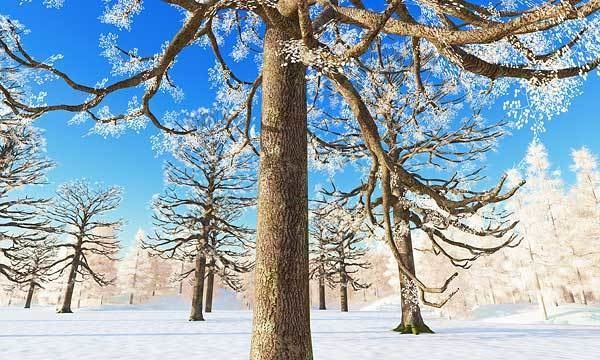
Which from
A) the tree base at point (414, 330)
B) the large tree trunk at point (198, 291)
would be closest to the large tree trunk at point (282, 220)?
the tree base at point (414, 330)

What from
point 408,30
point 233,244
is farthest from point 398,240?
point 233,244

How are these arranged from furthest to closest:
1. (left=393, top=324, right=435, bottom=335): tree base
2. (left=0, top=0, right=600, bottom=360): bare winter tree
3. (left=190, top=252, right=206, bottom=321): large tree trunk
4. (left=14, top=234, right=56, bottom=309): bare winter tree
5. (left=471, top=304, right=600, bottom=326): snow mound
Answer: (left=471, top=304, right=600, bottom=326): snow mound < (left=190, top=252, right=206, bottom=321): large tree trunk < (left=14, top=234, right=56, bottom=309): bare winter tree < (left=393, top=324, right=435, bottom=335): tree base < (left=0, top=0, right=600, bottom=360): bare winter tree

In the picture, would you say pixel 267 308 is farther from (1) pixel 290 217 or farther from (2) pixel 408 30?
(2) pixel 408 30

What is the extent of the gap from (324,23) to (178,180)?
14192 millimetres

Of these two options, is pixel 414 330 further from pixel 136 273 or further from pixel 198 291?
pixel 136 273

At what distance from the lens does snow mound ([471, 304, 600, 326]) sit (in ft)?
63.8

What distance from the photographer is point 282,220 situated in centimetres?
303

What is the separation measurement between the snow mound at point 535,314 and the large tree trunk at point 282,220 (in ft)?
65.9

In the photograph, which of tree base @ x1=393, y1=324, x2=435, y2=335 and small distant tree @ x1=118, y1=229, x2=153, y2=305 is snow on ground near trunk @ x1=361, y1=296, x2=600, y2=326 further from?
small distant tree @ x1=118, y1=229, x2=153, y2=305

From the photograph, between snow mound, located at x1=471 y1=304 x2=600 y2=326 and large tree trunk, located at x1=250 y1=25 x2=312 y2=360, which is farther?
snow mound, located at x1=471 y1=304 x2=600 y2=326

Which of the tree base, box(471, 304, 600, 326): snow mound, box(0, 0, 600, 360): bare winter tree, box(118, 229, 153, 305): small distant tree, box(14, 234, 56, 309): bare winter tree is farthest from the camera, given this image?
box(118, 229, 153, 305): small distant tree

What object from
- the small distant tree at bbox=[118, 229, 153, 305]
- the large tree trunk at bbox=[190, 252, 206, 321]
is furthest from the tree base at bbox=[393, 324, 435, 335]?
the small distant tree at bbox=[118, 229, 153, 305]

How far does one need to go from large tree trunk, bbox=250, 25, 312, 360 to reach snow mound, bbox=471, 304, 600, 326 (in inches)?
790

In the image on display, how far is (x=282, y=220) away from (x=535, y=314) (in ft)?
94.1
